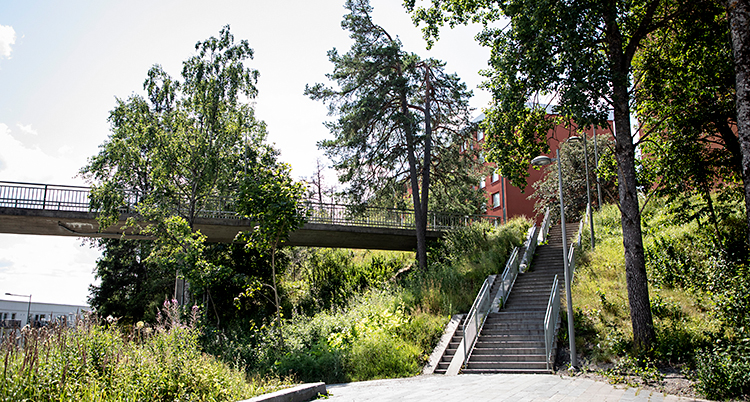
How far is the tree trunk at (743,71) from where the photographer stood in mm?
8977

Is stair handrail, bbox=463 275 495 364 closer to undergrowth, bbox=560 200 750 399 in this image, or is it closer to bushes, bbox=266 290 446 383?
bushes, bbox=266 290 446 383

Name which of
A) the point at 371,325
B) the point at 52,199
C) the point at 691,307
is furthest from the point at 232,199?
the point at 691,307

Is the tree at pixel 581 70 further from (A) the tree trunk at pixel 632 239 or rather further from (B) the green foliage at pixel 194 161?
(B) the green foliage at pixel 194 161

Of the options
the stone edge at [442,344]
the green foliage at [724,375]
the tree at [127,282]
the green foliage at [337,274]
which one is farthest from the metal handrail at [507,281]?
the tree at [127,282]

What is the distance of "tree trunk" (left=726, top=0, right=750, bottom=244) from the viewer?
29.5 feet

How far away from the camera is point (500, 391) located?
8938 millimetres

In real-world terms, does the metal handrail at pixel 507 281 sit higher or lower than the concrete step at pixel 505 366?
higher

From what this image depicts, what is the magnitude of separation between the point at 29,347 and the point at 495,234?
21.6 metres

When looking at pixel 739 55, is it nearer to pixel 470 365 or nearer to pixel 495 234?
pixel 470 365

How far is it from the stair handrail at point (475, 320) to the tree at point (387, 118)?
682 cm

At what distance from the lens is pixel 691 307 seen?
12961 millimetres

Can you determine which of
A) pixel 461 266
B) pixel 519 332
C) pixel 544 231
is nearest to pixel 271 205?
pixel 519 332

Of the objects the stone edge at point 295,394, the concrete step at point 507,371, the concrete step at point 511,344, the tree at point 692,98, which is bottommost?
the concrete step at point 507,371

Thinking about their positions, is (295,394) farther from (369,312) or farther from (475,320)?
(369,312)
